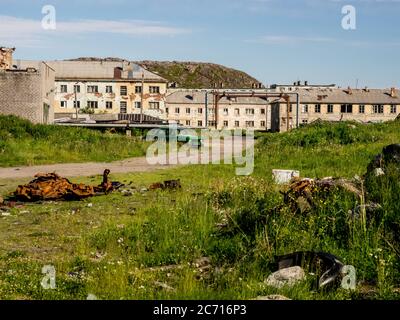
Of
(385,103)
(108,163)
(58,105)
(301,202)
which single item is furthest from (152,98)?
(301,202)

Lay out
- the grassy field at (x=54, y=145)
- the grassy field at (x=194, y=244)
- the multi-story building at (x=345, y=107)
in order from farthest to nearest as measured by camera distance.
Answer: the multi-story building at (x=345, y=107), the grassy field at (x=54, y=145), the grassy field at (x=194, y=244)

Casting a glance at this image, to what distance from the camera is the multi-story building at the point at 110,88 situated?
2950 inches

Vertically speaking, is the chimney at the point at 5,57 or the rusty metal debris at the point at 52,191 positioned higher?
the chimney at the point at 5,57

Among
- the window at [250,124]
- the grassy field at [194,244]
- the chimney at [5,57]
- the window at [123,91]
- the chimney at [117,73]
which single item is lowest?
the window at [250,124]

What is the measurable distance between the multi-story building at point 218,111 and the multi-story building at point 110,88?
29.0 feet

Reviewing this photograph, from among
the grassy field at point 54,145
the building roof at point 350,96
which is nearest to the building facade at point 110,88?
the building roof at point 350,96

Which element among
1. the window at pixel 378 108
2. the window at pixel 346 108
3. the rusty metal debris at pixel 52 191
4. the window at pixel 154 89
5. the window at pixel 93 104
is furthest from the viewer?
the window at pixel 378 108

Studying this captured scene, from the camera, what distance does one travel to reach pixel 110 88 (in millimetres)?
75688

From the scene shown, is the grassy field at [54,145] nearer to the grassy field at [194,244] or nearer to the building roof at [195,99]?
the grassy field at [194,244]

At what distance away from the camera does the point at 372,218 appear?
735 cm

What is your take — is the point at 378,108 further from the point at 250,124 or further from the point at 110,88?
the point at 110,88

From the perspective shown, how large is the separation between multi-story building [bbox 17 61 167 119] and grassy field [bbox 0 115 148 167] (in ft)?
157
